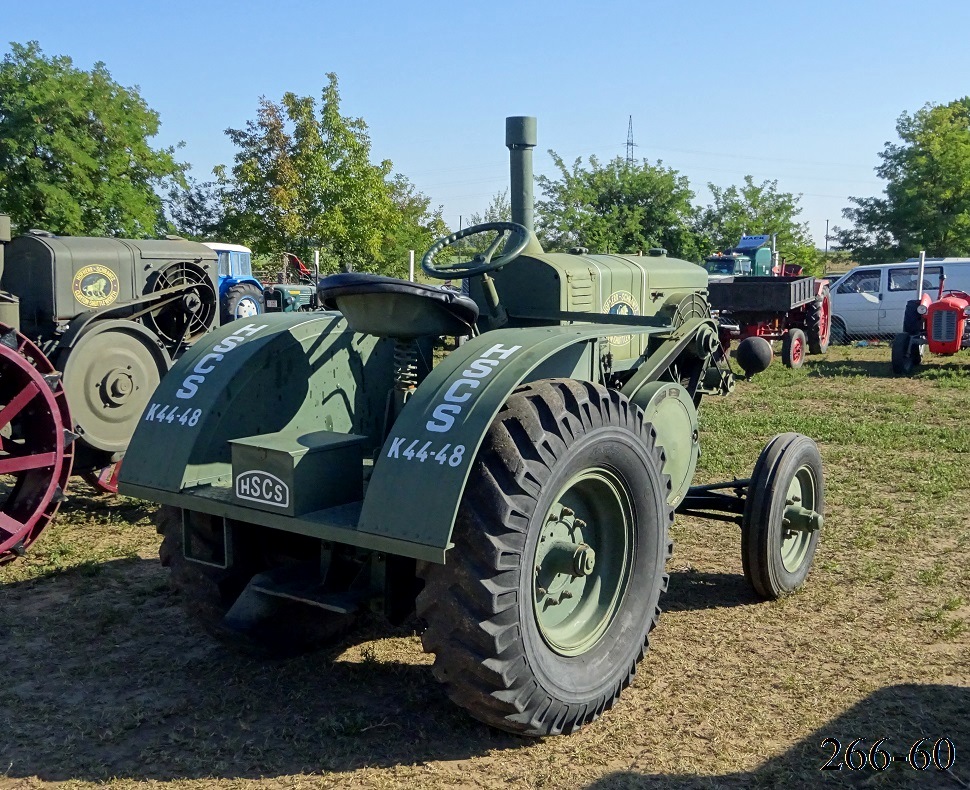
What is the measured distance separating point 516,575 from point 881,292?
55.9 feet

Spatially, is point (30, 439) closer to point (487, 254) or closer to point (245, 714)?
point (245, 714)

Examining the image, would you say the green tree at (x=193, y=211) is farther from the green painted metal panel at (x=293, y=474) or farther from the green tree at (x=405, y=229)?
the green painted metal panel at (x=293, y=474)

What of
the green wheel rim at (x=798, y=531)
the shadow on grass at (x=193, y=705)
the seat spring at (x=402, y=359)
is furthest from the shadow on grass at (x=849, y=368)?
the seat spring at (x=402, y=359)

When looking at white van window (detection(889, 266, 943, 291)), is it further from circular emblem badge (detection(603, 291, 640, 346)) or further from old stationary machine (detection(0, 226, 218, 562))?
circular emblem badge (detection(603, 291, 640, 346))

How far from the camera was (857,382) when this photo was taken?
1326cm

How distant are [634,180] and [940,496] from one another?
22944 millimetres

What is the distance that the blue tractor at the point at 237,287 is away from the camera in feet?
54.4

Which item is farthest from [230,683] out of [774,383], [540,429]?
[774,383]

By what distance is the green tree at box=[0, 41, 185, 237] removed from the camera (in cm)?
2620

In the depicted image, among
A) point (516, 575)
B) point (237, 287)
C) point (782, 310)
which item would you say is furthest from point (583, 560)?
point (237, 287)

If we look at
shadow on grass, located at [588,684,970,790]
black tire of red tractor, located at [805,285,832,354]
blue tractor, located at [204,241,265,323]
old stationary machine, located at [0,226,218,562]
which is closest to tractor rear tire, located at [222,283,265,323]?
blue tractor, located at [204,241,265,323]

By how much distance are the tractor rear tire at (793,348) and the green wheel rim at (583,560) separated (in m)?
11.9

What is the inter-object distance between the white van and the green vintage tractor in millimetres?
14756

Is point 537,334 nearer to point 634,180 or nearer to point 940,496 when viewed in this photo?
point 940,496
